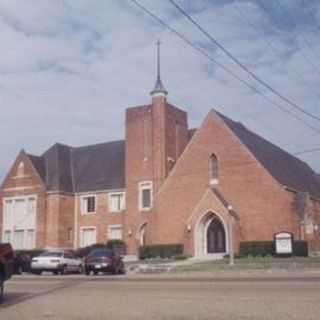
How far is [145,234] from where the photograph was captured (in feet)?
188

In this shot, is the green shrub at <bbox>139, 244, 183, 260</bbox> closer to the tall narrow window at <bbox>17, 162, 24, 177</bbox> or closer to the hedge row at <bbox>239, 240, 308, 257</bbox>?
the hedge row at <bbox>239, 240, 308, 257</bbox>

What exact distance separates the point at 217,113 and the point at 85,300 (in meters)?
38.3

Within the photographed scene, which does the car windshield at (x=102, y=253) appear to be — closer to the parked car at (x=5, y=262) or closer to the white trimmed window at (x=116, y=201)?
the parked car at (x=5, y=262)

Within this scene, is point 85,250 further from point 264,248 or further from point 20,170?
point 264,248

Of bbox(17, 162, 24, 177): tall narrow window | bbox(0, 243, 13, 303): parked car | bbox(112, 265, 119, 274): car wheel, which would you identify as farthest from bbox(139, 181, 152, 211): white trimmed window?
bbox(0, 243, 13, 303): parked car

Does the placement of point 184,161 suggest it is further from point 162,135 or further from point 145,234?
point 145,234

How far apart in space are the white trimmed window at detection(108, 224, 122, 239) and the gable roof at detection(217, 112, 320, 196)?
14.7 metres

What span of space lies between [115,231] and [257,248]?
18.3 meters

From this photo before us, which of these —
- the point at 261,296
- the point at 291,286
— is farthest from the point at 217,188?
the point at 261,296

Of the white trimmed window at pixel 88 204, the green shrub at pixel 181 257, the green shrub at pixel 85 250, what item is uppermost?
the white trimmed window at pixel 88 204

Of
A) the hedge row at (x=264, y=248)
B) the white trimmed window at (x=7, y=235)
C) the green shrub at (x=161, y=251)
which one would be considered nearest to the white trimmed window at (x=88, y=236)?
the white trimmed window at (x=7, y=235)

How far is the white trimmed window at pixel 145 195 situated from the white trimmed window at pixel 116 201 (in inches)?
135

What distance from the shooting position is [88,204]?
209 feet

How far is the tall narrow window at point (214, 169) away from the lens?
173 feet
